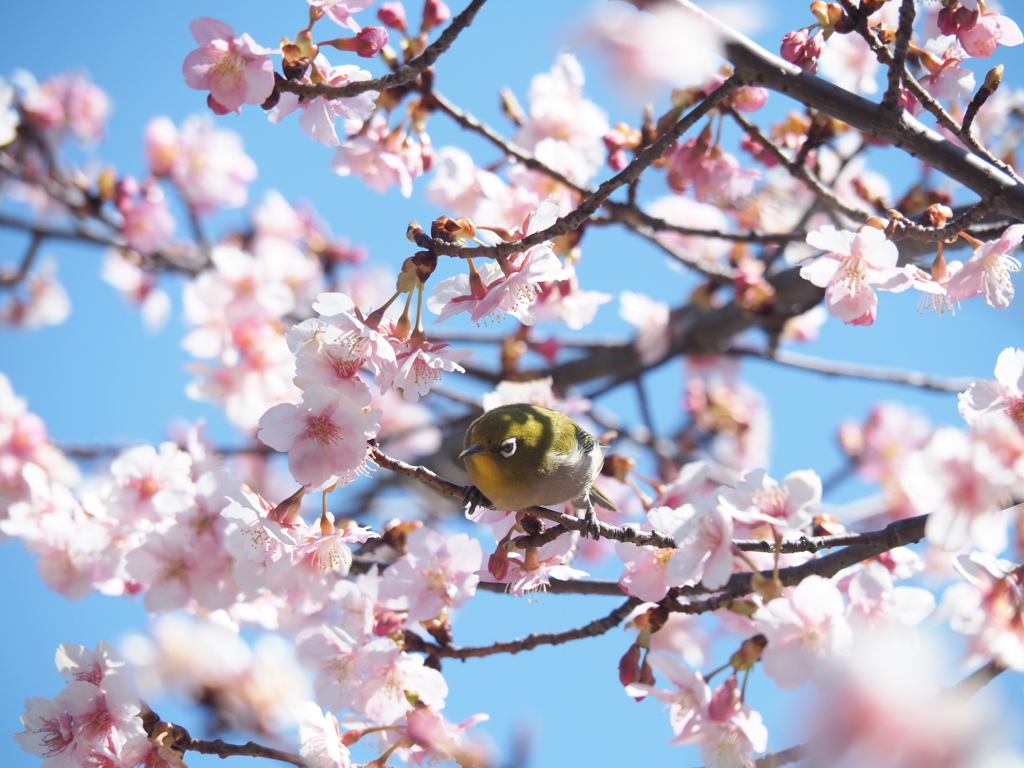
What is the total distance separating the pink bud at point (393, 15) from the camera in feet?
8.55

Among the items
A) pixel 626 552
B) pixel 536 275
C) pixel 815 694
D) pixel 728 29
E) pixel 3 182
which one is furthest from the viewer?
pixel 3 182

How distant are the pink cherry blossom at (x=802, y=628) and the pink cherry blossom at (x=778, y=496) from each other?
146 millimetres

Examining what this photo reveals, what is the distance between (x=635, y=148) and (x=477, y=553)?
5.75 ft

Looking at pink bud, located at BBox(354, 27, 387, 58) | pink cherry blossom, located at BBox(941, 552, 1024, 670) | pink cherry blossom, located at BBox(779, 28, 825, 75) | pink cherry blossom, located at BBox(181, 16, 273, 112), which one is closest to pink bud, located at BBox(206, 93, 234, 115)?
pink cherry blossom, located at BBox(181, 16, 273, 112)

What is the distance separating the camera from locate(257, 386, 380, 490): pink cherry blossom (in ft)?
5.35

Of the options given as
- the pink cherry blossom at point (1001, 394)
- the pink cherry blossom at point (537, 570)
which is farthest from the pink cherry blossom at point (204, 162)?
the pink cherry blossom at point (1001, 394)

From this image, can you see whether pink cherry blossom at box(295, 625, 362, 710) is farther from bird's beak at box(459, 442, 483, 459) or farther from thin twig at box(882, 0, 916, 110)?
thin twig at box(882, 0, 916, 110)

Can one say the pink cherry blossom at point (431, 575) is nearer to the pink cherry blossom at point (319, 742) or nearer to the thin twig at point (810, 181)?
the pink cherry blossom at point (319, 742)

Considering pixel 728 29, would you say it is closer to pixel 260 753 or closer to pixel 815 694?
pixel 815 694

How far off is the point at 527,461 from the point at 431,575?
463 millimetres

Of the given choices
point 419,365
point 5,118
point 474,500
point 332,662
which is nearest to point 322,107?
point 419,365

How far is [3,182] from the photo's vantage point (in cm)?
451

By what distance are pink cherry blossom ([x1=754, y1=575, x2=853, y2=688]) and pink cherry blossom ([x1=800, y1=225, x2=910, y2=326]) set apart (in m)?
0.78

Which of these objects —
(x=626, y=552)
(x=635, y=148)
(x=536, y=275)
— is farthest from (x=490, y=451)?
(x=635, y=148)
